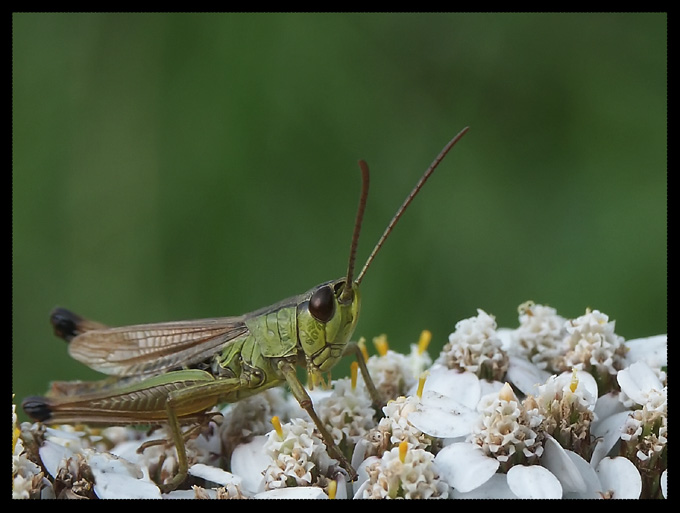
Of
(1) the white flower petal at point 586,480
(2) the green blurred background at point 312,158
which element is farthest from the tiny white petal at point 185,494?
(2) the green blurred background at point 312,158

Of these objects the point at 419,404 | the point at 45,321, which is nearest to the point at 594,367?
the point at 419,404

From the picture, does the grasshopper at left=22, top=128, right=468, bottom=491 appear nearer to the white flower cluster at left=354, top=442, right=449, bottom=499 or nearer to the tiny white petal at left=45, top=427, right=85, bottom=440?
the tiny white petal at left=45, top=427, right=85, bottom=440

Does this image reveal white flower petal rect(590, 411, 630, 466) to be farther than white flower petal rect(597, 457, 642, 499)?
Yes

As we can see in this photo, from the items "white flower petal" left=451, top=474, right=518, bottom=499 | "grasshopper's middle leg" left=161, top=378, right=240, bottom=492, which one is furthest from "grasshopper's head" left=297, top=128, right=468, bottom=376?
"white flower petal" left=451, top=474, right=518, bottom=499

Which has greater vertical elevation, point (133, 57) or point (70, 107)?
point (133, 57)

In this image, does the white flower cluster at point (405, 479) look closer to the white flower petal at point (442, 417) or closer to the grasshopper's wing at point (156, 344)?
the white flower petal at point (442, 417)

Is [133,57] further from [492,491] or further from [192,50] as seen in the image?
[492,491]
